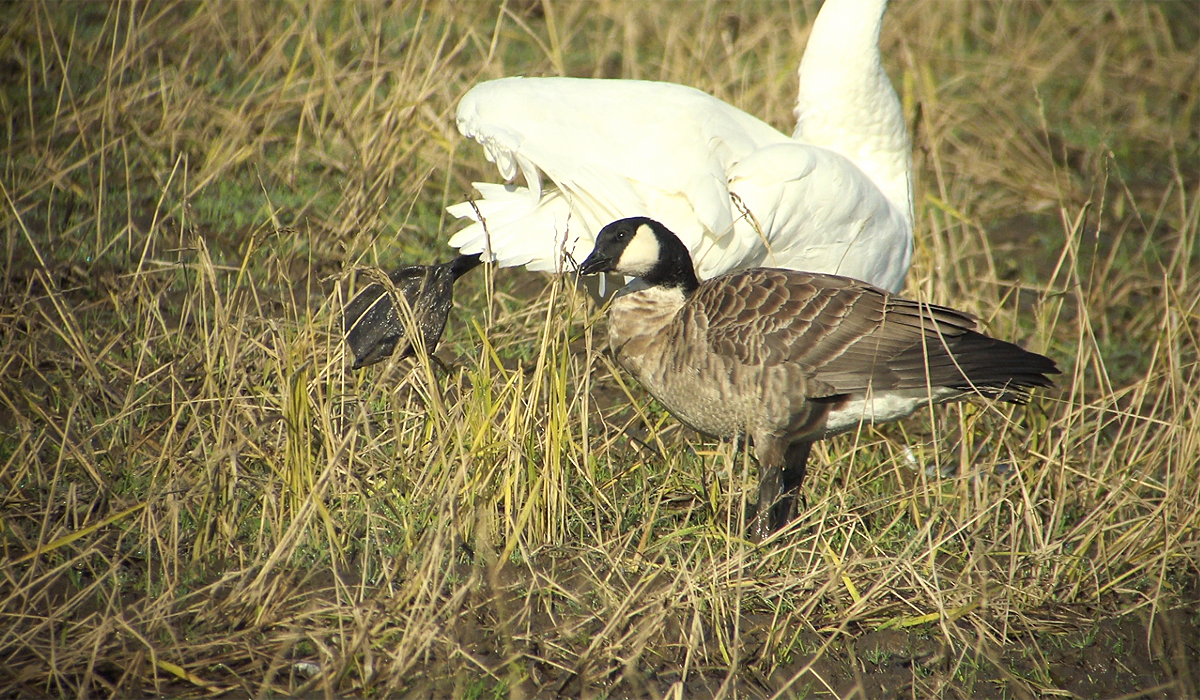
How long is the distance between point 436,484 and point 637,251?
3.16 ft

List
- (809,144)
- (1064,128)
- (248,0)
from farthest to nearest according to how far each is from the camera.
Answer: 1. (1064,128)
2. (248,0)
3. (809,144)

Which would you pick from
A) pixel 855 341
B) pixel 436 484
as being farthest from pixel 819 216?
pixel 436 484

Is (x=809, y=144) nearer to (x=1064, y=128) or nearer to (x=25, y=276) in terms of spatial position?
(x=25, y=276)

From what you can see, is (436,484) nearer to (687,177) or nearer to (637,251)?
(637,251)

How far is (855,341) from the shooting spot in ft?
11.2

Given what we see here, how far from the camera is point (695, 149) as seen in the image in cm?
390

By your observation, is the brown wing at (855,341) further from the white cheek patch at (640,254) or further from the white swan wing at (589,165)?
the white swan wing at (589,165)

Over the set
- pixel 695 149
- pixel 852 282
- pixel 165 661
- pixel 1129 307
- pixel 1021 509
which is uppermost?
pixel 695 149

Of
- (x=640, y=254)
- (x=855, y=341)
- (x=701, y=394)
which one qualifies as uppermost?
(x=640, y=254)

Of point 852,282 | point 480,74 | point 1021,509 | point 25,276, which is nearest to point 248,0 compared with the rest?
point 480,74

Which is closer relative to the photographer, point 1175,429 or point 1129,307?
point 1175,429

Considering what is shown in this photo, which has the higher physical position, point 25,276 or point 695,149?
point 695,149

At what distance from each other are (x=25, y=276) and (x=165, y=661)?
2353 millimetres

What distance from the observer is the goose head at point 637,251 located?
3.50m
